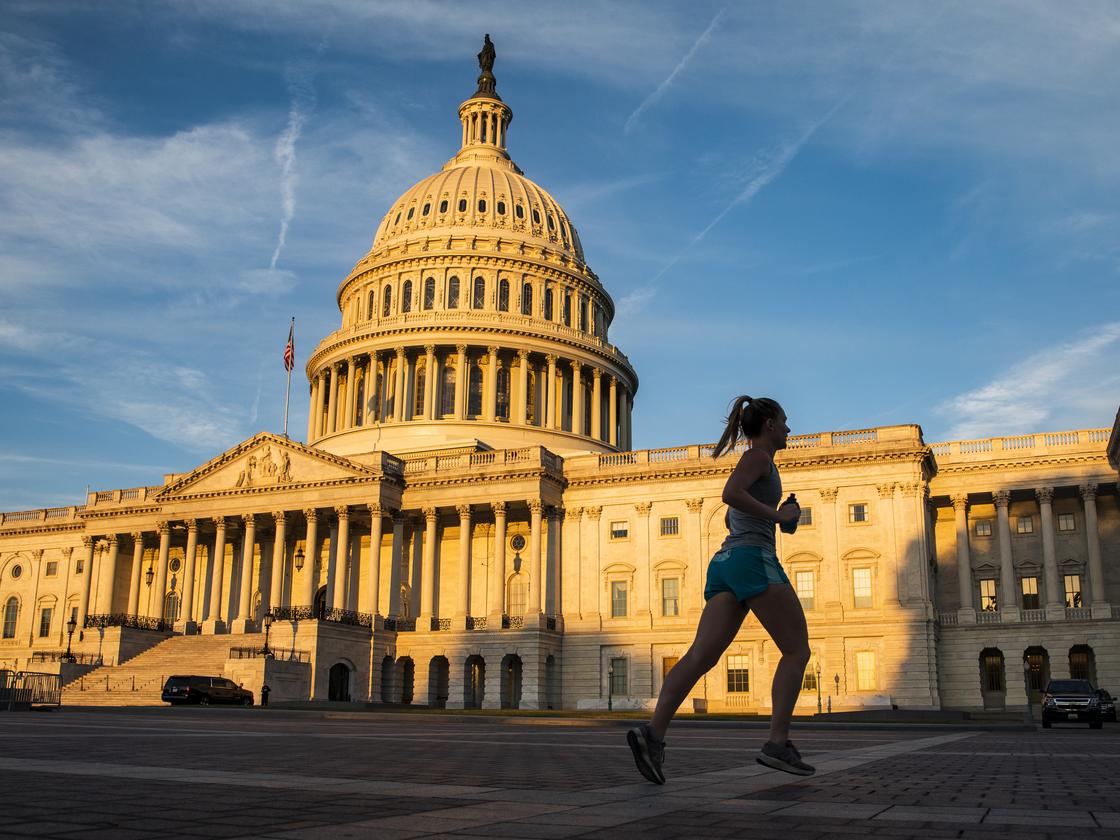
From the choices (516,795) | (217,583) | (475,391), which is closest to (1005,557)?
(475,391)

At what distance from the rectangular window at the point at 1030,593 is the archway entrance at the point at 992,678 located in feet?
11.8

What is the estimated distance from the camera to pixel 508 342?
93.2m

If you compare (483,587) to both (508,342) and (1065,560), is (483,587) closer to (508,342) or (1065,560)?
(508,342)

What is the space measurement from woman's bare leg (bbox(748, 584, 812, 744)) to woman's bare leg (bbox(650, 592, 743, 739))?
221 mm

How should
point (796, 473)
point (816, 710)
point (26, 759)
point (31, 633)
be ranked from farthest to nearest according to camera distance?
point (31, 633)
point (796, 473)
point (816, 710)
point (26, 759)

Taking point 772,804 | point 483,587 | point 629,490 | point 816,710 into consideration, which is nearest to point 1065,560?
point 816,710

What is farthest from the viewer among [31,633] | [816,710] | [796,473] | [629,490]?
[31,633]

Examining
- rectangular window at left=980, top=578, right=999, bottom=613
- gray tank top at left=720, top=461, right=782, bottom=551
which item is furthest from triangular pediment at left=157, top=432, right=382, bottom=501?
gray tank top at left=720, top=461, right=782, bottom=551

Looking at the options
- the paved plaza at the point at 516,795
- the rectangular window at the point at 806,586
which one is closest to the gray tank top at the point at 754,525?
the paved plaza at the point at 516,795

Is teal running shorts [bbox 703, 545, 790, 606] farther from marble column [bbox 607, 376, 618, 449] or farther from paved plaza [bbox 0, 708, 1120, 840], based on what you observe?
marble column [bbox 607, 376, 618, 449]

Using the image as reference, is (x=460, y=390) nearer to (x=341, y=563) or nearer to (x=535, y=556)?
(x=341, y=563)

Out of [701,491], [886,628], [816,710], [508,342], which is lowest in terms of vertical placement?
[816,710]

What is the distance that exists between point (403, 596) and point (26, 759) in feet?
216

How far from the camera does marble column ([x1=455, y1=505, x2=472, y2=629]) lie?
234 feet
